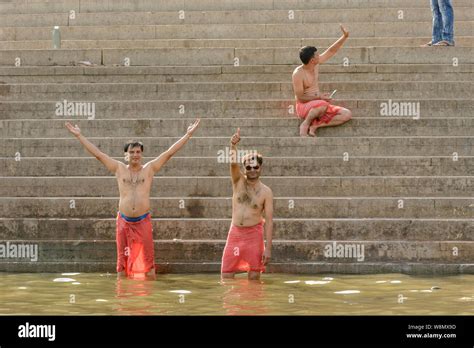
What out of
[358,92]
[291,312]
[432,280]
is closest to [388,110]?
[358,92]

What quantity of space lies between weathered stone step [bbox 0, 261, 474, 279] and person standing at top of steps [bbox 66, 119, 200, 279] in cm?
43

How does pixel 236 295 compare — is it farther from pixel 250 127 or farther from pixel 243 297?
pixel 250 127

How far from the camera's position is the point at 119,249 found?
39.3 feet

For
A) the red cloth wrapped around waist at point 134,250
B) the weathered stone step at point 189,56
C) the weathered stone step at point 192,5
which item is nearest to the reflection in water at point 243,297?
the red cloth wrapped around waist at point 134,250

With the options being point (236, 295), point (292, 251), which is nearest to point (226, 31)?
point (292, 251)

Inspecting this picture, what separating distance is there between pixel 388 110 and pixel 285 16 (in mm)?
4042

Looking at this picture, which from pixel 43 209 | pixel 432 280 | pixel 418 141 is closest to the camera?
pixel 432 280

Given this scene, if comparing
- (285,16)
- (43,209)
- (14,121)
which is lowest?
(43,209)

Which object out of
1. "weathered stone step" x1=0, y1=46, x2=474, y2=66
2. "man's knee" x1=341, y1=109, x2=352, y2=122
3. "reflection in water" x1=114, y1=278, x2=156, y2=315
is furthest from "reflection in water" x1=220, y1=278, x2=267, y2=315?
"weathered stone step" x1=0, y1=46, x2=474, y2=66

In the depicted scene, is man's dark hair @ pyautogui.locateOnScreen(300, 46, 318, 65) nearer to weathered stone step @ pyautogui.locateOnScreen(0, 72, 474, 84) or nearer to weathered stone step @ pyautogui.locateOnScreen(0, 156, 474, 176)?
weathered stone step @ pyautogui.locateOnScreen(0, 72, 474, 84)

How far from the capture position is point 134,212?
1209 centimetres

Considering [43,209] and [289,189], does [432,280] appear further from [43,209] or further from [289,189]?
[43,209]

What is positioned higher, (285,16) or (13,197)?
(285,16)

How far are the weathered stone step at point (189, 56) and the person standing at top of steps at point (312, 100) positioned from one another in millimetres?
1250
